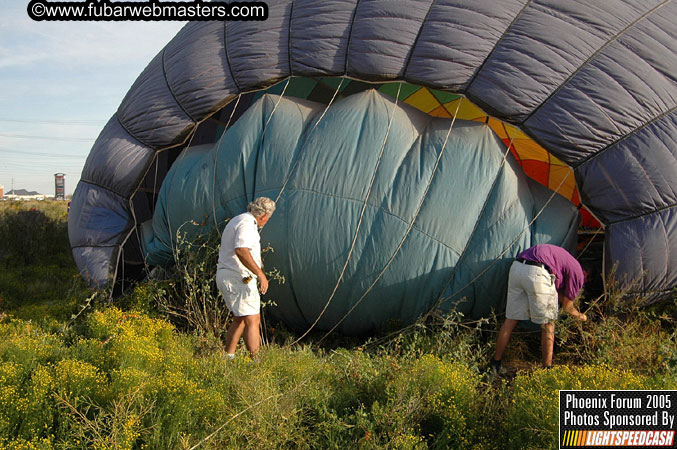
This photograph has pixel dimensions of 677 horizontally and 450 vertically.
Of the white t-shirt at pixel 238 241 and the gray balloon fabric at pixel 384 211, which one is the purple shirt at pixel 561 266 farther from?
the white t-shirt at pixel 238 241

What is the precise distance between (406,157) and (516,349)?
1584 millimetres

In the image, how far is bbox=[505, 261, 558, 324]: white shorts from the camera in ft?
12.2

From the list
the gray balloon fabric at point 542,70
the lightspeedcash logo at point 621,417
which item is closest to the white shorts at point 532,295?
the gray balloon fabric at point 542,70

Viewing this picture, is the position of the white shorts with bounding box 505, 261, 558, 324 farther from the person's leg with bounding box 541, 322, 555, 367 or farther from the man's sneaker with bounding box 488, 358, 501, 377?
the man's sneaker with bounding box 488, 358, 501, 377

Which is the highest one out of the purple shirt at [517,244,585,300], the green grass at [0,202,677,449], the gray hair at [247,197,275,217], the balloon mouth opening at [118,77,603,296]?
the balloon mouth opening at [118,77,603,296]

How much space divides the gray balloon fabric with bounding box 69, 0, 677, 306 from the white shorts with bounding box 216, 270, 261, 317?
1748 mm

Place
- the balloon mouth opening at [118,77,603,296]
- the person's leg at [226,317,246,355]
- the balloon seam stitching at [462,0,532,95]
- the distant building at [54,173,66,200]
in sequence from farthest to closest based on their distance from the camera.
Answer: the distant building at [54,173,66,200]
the balloon mouth opening at [118,77,603,296]
the balloon seam stitching at [462,0,532,95]
the person's leg at [226,317,246,355]

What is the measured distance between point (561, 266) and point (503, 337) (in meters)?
0.60

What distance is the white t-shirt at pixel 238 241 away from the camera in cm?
368

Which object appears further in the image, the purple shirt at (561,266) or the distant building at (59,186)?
the distant building at (59,186)

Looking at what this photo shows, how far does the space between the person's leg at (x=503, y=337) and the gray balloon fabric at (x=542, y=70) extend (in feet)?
2.57

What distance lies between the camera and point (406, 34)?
4344 mm

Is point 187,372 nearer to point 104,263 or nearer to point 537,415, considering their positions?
point 537,415

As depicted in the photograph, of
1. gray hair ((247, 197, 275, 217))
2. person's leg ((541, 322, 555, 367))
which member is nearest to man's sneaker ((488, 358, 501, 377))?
person's leg ((541, 322, 555, 367))
